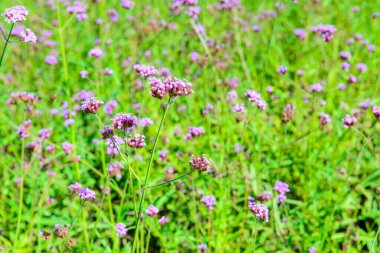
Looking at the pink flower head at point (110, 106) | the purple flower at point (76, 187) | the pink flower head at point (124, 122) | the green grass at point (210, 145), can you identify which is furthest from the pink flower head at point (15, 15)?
the pink flower head at point (110, 106)

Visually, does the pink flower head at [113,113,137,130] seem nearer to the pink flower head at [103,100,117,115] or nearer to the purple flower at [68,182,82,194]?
the purple flower at [68,182,82,194]

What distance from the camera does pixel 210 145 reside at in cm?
307

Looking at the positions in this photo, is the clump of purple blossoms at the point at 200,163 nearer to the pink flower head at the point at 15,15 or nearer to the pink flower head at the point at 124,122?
the pink flower head at the point at 124,122

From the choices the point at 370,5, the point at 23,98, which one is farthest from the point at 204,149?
the point at 370,5

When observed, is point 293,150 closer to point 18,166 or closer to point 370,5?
point 18,166

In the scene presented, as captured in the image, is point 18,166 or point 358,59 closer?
point 18,166

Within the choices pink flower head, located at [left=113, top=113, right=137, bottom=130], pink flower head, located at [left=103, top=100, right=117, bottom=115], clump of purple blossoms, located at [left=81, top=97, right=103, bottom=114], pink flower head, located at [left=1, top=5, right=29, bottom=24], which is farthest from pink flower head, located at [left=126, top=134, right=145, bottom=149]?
pink flower head, located at [left=103, top=100, right=117, bottom=115]

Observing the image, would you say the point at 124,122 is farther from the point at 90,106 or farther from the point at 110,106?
the point at 110,106

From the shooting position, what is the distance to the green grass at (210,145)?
105 inches

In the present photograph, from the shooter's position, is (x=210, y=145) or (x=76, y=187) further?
(x=210, y=145)

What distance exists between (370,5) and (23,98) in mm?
4466

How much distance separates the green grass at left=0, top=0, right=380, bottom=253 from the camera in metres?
2.66

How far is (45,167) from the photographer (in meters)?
2.77

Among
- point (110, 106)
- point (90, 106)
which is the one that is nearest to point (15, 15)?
point (90, 106)
